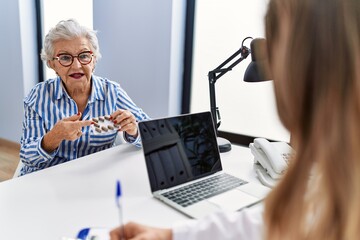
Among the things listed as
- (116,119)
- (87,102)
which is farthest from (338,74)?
(87,102)

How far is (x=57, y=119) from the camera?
55.6 inches

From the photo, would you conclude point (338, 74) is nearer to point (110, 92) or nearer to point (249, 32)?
point (110, 92)

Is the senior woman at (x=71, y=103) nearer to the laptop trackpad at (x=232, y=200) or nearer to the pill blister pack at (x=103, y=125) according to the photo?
the pill blister pack at (x=103, y=125)

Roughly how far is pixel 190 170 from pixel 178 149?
83mm

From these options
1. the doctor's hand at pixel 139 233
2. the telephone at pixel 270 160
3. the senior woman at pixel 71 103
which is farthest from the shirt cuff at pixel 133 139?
the doctor's hand at pixel 139 233

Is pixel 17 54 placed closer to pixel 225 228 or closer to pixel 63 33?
pixel 63 33

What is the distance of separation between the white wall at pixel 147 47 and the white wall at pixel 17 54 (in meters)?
0.79

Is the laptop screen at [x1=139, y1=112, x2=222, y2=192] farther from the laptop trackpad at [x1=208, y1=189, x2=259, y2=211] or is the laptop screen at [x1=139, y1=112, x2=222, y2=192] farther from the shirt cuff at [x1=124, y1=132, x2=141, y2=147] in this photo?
the shirt cuff at [x1=124, y1=132, x2=141, y2=147]

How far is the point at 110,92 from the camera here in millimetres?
1566

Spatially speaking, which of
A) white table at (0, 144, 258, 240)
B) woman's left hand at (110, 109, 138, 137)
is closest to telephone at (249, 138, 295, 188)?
white table at (0, 144, 258, 240)

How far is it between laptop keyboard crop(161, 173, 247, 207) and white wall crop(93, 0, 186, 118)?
1.36 m

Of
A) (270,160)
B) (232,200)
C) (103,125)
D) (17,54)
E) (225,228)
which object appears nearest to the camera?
(225,228)

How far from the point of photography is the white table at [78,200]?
78cm

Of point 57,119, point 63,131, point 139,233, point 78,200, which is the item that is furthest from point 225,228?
point 57,119
